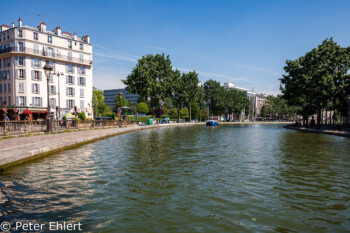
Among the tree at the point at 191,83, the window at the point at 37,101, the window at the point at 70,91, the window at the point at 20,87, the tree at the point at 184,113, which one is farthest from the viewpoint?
the tree at the point at 184,113

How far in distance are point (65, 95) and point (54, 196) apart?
174 ft

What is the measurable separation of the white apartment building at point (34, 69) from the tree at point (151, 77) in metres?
12.7

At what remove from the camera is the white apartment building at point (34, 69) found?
47.3 metres

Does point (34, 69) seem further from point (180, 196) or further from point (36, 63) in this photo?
point (180, 196)

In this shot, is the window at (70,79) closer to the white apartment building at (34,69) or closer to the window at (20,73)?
the white apartment building at (34,69)

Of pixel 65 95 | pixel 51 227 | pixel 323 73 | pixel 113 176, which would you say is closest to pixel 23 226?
pixel 51 227

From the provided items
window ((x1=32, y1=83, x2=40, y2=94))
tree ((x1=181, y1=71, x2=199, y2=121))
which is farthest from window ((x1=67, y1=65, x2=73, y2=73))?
tree ((x1=181, y1=71, x2=199, y2=121))

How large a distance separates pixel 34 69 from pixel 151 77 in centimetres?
2425

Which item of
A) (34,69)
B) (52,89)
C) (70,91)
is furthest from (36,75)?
(70,91)

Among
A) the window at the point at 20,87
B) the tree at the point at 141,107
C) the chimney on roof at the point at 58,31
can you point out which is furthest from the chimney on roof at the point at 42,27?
the tree at the point at 141,107

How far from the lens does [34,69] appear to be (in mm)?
49031

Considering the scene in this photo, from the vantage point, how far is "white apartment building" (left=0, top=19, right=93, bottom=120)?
4734 cm

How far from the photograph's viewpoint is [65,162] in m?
10.9

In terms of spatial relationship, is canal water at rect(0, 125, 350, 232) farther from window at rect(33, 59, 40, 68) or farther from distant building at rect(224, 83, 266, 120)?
distant building at rect(224, 83, 266, 120)
